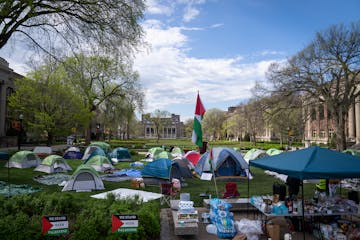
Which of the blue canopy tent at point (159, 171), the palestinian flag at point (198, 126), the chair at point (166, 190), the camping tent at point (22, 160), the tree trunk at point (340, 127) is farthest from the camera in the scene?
the tree trunk at point (340, 127)

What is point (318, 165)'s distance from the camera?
21.9ft

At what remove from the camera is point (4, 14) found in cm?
1030

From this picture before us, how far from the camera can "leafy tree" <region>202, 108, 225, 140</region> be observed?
93188 millimetres

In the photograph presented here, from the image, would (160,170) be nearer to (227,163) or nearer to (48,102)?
(227,163)

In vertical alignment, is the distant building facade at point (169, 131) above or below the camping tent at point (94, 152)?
above

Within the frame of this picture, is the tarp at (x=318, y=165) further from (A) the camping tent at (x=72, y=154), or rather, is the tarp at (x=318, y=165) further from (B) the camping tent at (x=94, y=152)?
(A) the camping tent at (x=72, y=154)

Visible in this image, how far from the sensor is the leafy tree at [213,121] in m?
93.2

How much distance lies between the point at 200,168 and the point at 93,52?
31.8 ft

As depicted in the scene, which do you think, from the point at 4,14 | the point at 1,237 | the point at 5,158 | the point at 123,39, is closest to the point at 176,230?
the point at 1,237

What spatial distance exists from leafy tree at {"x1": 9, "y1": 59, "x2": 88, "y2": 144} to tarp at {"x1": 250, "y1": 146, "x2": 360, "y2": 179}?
1072 inches

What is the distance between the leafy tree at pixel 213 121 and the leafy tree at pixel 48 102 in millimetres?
64582

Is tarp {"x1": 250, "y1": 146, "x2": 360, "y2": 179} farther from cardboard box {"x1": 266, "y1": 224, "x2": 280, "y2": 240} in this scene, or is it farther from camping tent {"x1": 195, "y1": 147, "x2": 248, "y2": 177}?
camping tent {"x1": 195, "y1": 147, "x2": 248, "y2": 177}

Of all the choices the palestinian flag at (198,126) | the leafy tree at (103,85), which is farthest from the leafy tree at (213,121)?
the palestinian flag at (198,126)

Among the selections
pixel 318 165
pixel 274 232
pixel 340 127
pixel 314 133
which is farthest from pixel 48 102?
pixel 314 133
